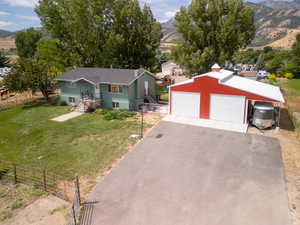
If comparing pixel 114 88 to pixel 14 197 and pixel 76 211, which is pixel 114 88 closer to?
pixel 14 197

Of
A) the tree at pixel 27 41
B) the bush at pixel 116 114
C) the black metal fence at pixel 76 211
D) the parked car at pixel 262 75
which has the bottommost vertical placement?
the black metal fence at pixel 76 211

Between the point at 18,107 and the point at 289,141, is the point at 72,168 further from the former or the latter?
the point at 18,107

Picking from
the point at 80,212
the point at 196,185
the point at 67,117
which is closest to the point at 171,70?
the point at 67,117

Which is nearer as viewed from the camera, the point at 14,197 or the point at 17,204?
the point at 17,204

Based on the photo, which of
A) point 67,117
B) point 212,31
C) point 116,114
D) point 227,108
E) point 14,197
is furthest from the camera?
point 212,31

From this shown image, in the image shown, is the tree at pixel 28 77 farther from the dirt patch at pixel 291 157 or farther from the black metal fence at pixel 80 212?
the dirt patch at pixel 291 157

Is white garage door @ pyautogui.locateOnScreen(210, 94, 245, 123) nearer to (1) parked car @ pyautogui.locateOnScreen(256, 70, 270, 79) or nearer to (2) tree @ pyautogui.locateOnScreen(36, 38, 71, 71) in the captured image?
(2) tree @ pyautogui.locateOnScreen(36, 38, 71, 71)

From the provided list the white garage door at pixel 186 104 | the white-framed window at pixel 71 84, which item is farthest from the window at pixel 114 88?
the white garage door at pixel 186 104
